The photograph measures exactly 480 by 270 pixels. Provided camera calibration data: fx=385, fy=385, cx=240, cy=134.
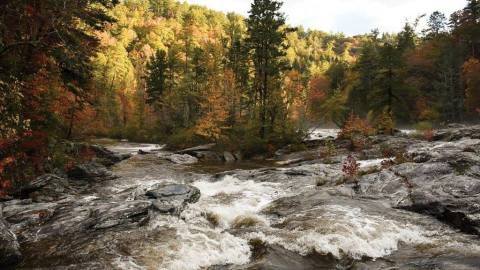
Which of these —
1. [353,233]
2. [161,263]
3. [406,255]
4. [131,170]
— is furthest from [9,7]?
[406,255]

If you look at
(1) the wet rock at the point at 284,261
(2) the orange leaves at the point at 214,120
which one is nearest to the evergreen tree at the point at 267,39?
(2) the orange leaves at the point at 214,120

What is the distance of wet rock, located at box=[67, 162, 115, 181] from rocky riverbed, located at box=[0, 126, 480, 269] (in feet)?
1.12

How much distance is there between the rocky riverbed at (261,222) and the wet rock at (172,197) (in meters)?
0.05

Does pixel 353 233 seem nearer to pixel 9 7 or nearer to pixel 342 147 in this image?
pixel 9 7

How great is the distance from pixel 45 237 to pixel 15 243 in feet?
4.50

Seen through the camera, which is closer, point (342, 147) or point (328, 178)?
point (328, 178)

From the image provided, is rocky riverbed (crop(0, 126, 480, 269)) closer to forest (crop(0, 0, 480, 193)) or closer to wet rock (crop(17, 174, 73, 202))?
wet rock (crop(17, 174, 73, 202))

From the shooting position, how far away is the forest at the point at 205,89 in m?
15.3

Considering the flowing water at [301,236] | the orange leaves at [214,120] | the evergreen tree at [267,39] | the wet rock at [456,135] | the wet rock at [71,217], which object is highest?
the evergreen tree at [267,39]

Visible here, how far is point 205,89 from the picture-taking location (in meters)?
49.4

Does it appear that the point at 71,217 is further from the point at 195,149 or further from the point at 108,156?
the point at 195,149

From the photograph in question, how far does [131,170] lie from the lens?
80.6 ft

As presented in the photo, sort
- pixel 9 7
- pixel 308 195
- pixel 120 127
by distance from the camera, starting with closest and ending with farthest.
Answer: pixel 9 7, pixel 308 195, pixel 120 127

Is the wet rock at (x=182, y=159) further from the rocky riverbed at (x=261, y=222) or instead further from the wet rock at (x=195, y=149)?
the rocky riverbed at (x=261, y=222)
